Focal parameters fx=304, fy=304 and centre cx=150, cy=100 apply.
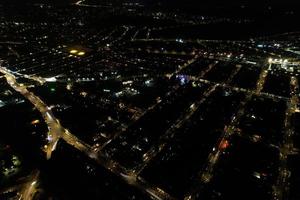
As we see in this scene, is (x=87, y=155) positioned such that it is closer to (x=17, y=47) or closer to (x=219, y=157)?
(x=219, y=157)

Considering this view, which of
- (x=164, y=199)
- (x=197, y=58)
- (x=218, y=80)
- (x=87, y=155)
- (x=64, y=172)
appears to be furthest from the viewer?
(x=197, y=58)

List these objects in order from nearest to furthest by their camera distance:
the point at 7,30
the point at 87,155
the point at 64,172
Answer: the point at 64,172, the point at 87,155, the point at 7,30

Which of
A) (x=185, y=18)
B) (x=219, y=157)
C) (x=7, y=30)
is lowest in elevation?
(x=7, y=30)

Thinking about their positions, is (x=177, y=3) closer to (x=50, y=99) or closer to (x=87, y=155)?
(x=50, y=99)

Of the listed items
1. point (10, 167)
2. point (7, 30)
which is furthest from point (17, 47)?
point (10, 167)

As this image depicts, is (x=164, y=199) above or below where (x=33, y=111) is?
above

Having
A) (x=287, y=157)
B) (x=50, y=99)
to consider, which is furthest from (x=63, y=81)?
(x=287, y=157)

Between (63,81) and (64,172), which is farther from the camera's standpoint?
(63,81)
